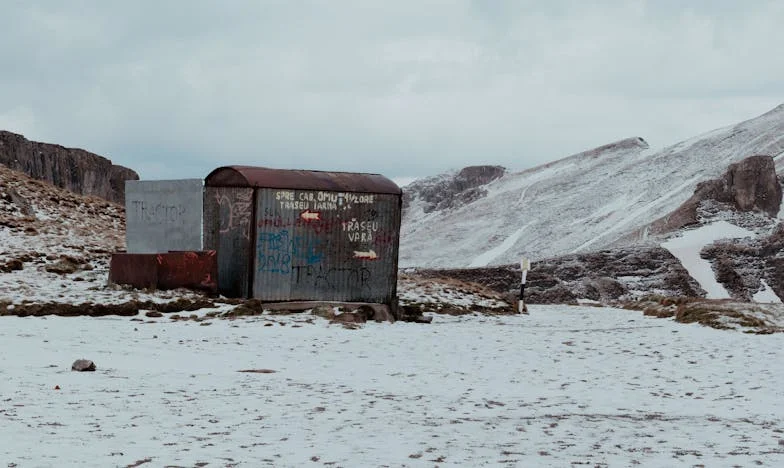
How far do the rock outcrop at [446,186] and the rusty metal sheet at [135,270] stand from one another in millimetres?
132028

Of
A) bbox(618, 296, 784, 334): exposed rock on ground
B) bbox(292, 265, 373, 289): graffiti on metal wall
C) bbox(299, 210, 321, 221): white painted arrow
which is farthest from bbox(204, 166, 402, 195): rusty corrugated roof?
bbox(618, 296, 784, 334): exposed rock on ground

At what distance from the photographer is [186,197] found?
73.0ft

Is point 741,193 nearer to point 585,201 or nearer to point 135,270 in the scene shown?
point 585,201

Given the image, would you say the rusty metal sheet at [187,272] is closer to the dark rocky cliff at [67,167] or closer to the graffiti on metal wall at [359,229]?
the graffiti on metal wall at [359,229]

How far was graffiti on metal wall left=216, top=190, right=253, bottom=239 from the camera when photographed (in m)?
21.0

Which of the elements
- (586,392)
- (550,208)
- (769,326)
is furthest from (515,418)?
(550,208)

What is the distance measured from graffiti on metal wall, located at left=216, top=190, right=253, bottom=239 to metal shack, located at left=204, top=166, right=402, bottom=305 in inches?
0.9

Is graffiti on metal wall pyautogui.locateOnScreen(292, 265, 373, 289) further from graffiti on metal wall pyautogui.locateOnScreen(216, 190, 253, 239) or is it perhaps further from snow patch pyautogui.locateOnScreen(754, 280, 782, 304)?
snow patch pyautogui.locateOnScreen(754, 280, 782, 304)

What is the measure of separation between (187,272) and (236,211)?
1.78 meters

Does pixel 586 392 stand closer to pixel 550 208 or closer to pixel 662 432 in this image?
pixel 662 432

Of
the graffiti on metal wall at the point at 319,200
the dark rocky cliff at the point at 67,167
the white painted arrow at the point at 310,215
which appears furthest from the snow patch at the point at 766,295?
the dark rocky cliff at the point at 67,167

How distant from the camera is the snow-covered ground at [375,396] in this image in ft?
25.0

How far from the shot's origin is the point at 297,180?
2150 centimetres

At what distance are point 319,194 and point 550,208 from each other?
292 ft
